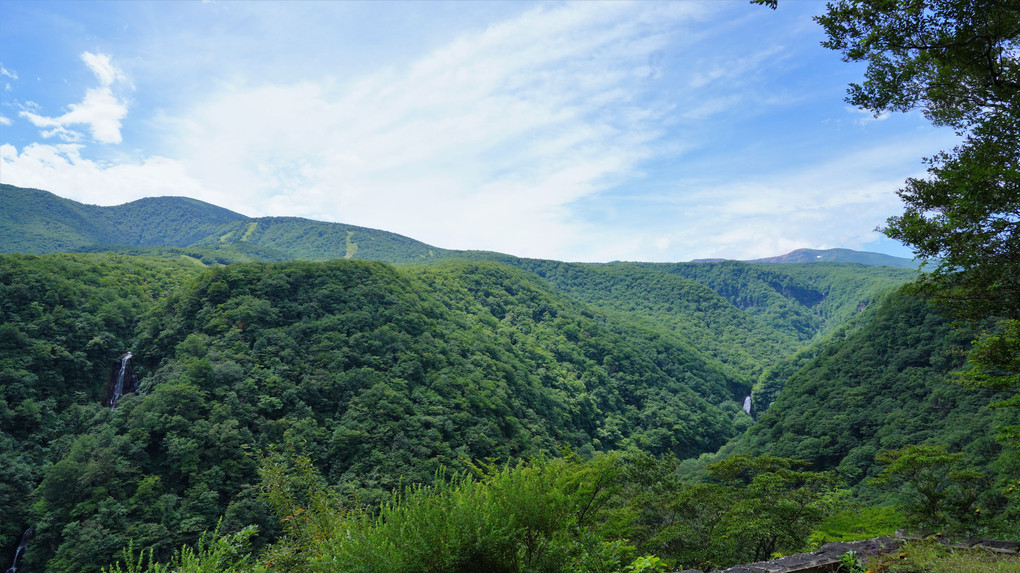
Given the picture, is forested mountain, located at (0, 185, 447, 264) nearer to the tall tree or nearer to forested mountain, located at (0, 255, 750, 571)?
forested mountain, located at (0, 255, 750, 571)

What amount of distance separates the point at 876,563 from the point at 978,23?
7.10m

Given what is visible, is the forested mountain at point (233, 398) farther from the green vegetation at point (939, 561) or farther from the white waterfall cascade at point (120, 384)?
the green vegetation at point (939, 561)

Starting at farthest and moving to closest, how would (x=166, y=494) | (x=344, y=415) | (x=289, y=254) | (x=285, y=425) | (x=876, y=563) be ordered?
(x=289, y=254), (x=344, y=415), (x=285, y=425), (x=166, y=494), (x=876, y=563)

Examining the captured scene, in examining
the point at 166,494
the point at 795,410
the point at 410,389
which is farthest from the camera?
the point at 795,410

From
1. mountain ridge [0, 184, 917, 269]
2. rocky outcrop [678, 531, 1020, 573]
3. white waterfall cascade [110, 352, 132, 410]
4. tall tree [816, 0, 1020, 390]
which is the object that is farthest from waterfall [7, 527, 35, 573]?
mountain ridge [0, 184, 917, 269]

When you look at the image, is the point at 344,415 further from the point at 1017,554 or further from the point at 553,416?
the point at 1017,554

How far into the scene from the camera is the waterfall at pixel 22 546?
25.0 m

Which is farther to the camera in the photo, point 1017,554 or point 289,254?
point 289,254

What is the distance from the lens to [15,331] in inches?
1337

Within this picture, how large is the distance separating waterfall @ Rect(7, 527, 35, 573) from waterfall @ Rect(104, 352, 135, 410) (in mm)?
13034

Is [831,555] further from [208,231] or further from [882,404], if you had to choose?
[208,231]

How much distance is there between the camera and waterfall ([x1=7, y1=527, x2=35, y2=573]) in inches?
982

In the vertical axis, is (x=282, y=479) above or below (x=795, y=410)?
above

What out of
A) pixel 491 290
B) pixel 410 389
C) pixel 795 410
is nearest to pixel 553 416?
pixel 410 389
